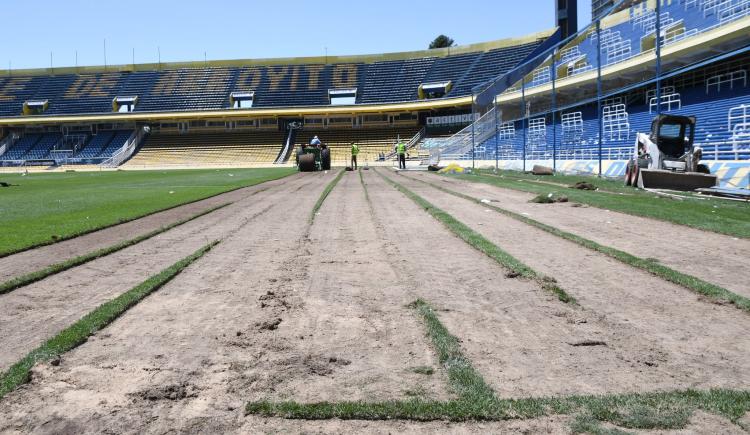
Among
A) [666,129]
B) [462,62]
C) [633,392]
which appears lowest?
[633,392]

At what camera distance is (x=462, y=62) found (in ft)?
202

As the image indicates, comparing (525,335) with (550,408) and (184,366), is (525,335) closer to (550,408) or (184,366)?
(550,408)

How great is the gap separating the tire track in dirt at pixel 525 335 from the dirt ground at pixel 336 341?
0.04ft

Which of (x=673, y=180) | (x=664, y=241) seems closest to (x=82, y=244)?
(x=664, y=241)

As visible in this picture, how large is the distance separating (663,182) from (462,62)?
4932 cm

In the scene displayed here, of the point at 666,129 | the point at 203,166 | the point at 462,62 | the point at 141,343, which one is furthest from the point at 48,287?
the point at 462,62

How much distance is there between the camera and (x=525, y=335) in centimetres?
370

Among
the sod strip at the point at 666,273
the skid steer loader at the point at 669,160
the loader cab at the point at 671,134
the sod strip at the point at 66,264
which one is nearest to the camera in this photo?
the sod strip at the point at 666,273

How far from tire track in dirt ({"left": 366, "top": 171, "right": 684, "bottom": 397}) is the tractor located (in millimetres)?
27024

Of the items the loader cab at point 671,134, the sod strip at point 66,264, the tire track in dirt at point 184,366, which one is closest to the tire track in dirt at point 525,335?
the tire track in dirt at point 184,366

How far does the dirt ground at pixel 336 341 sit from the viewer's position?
2.72m

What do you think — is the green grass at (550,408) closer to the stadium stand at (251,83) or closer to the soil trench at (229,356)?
the soil trench at (229,356)

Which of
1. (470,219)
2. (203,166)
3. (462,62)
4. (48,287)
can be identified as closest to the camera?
(48,287)

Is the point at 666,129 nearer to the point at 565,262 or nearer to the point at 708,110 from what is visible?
the point at 708,110
